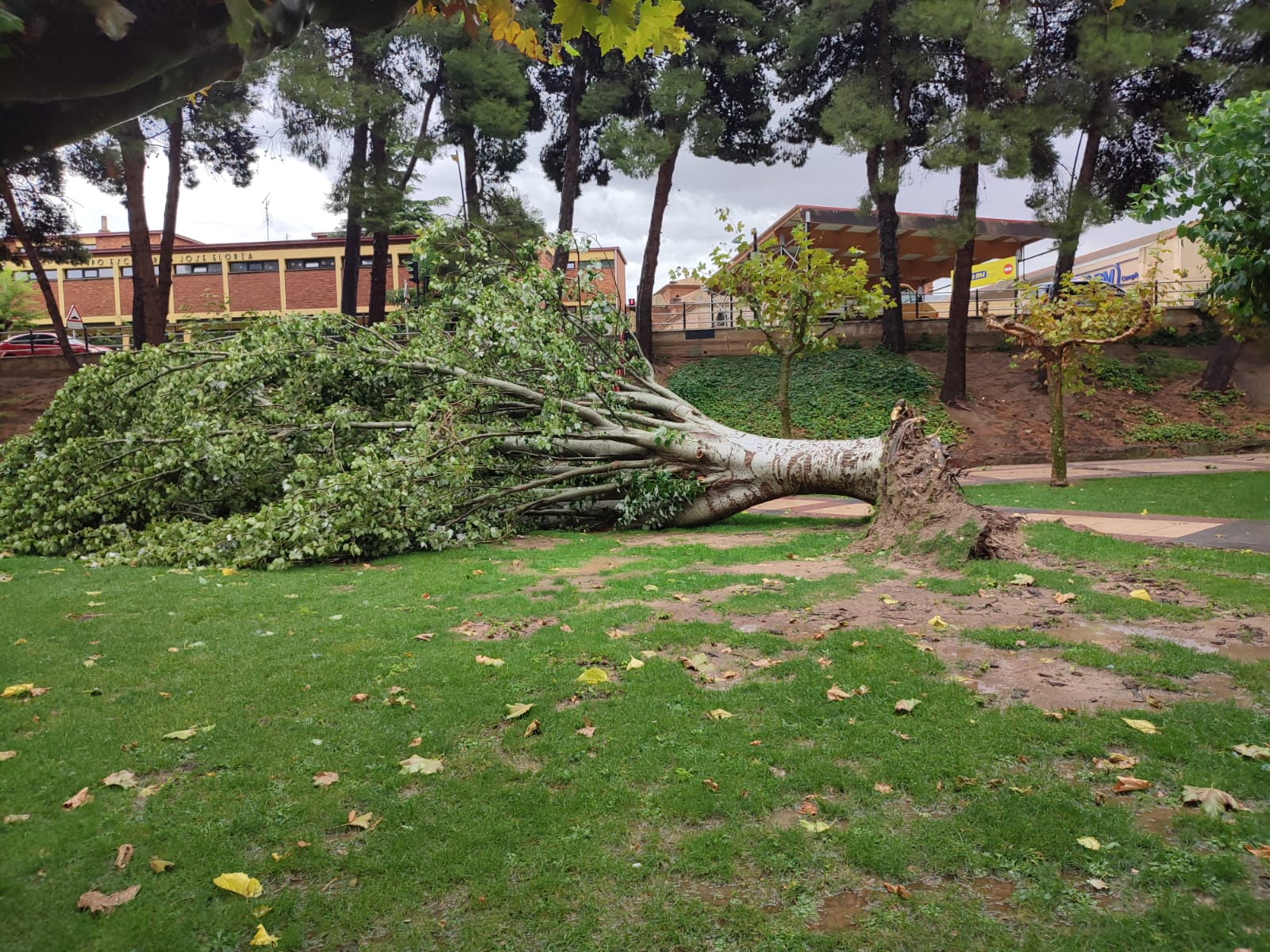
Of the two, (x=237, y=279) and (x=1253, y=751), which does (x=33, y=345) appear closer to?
(x=237, y=279)

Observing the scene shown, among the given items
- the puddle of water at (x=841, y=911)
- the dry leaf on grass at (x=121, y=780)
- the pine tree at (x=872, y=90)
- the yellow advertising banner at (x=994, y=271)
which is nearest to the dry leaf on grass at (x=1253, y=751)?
the puddle of water at (x=841, y=911)

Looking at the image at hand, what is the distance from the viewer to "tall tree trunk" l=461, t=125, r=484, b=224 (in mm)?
21828

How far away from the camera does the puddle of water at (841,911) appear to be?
6.92 feet

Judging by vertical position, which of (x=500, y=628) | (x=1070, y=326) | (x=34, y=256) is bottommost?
(x=500, y=628)

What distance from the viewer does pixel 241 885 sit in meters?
2.28

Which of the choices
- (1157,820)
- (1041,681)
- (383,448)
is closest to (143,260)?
(383,448)

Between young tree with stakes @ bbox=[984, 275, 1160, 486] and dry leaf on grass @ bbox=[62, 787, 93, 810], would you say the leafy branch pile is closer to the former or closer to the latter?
dry leaf on grass @ bbox=[62, 787, 93, 810]

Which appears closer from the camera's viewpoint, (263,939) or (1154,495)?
(263,939)

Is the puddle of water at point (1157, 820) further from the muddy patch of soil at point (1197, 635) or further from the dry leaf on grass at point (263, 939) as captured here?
the dry leaf on grass at point (263, 939)

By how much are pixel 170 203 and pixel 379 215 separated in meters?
5.15

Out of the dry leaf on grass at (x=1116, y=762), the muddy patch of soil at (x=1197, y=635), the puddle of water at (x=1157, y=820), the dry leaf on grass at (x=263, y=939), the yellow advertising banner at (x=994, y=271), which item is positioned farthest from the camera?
the yellow advertising banner at (x=994, y=271)

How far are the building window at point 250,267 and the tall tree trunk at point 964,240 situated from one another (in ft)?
109

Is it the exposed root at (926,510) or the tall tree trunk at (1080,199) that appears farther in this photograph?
the tall tree trunk at (1080,199)

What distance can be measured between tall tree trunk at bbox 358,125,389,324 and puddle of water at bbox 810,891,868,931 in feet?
58.4
